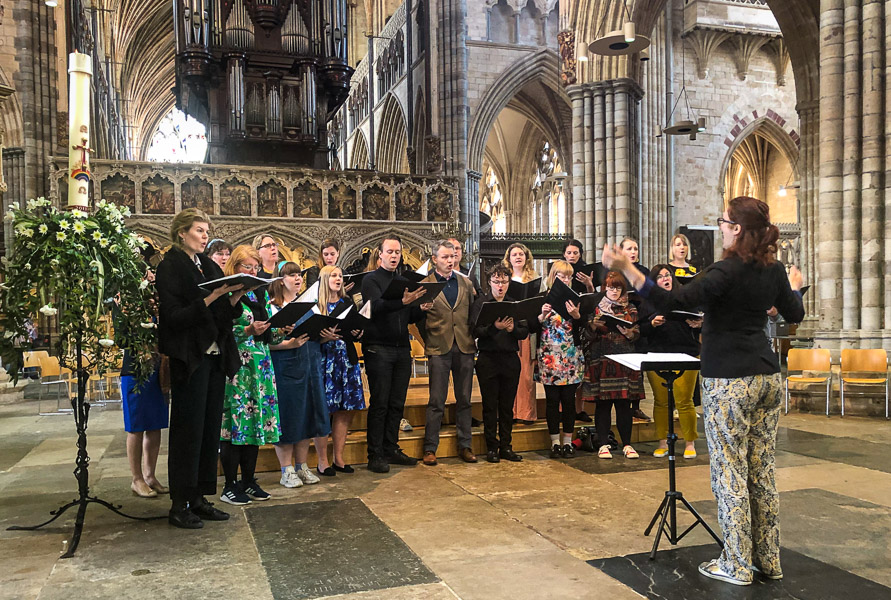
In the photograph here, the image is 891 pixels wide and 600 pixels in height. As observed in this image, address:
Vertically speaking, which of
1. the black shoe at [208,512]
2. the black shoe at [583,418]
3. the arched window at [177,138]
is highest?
the arched window at [177,138]

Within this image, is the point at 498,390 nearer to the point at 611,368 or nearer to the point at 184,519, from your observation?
the point at 611,368

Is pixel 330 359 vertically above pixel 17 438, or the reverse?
pixel 330 359

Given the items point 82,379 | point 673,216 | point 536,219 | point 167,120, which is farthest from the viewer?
point 167,120

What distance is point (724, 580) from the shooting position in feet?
10.8

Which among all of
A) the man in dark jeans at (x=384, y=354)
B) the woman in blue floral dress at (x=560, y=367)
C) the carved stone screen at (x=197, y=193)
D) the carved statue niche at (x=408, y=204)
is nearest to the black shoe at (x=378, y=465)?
the man in dark jeans at (x=384, y=354)

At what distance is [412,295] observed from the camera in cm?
530

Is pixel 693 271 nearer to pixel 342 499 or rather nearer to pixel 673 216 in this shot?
pixel 342 499

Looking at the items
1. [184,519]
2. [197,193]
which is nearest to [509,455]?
[184,519]

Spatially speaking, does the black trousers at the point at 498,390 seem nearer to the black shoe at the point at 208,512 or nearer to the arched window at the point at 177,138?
the black shoe at the point at 208,512

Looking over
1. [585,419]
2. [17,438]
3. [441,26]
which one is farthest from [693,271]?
[441,26]

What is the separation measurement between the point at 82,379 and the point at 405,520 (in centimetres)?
190

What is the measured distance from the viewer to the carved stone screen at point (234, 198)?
1722cm

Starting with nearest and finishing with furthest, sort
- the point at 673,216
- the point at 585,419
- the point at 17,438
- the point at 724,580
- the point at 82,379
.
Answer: the point at 724,580, the point at 82,379, the point at 585,419, the point at 17,438, the point at 673,216

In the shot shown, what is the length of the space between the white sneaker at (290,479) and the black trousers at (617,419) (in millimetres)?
2429
